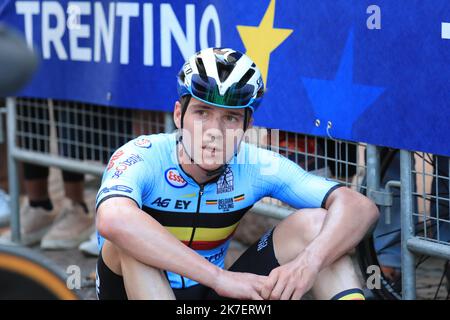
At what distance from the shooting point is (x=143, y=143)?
436 centimetres

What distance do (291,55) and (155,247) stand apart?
1.74 metres

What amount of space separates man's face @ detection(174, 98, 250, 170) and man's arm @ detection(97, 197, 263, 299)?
406 mm

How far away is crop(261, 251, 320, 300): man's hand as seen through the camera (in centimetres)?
396

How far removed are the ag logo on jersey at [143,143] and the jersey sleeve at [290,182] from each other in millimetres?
482

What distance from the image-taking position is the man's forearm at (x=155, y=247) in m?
3.89

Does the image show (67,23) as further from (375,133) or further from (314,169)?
(375,133)

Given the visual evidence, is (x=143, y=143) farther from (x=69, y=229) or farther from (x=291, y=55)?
(x=69, y=229)

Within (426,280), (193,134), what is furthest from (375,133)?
(426,280)

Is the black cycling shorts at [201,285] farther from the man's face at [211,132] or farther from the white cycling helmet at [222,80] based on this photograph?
the white cycling helmet at [222,80]

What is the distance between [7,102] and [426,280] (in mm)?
3157

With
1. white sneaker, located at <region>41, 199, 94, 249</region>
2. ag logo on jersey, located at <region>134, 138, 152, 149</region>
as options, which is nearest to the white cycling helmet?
ag logo on jersey, located at <region>134, 138, 152, 149</region>

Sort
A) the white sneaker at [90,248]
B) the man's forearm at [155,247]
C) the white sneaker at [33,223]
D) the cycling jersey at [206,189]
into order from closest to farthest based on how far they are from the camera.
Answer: the man's forearm at [155,247]
the cycling jersey at [206,189]
the white sneaker at [90,248]
the white sneaker at [33,223]

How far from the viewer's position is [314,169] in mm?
5473

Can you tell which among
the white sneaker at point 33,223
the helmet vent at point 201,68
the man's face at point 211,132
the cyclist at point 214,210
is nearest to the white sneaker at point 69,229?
the white sneaker at point 33,223
